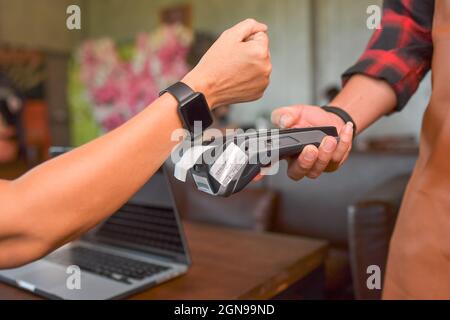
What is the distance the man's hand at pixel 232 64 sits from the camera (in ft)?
1.67

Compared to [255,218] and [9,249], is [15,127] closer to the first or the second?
[255,218]

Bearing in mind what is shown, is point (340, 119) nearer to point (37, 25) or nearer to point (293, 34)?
point (293, 34)

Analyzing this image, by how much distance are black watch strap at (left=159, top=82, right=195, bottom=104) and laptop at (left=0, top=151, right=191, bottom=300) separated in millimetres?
333

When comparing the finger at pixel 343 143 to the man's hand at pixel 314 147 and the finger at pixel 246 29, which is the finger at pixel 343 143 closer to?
the man's hand at pixel 314 147

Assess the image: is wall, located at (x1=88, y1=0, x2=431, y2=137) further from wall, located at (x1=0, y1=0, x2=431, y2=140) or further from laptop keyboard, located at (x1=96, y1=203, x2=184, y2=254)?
laptop keyboard, located at (x1=96, y1=203, x2=184, y2=254)

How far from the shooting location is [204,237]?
1142 mm

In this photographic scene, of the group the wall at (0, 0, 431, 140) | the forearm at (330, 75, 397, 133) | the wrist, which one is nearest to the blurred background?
the wall at (0, 0, 431, 140)

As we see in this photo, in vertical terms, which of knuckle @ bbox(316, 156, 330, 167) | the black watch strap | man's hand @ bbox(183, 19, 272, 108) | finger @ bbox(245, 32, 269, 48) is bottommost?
knuckle @ bbox(316, 156, 330, 167)

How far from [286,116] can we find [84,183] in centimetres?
36

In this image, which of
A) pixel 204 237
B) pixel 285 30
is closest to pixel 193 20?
pixel 285 30

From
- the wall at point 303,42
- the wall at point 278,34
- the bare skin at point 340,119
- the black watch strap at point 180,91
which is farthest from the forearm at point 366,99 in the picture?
the wall at point 278,34

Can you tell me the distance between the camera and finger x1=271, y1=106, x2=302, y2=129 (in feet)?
2.25

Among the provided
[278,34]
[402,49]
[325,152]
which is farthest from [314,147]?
[278,34]

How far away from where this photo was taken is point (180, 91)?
49 cm
